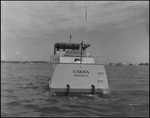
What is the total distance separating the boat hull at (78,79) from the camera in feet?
36.4

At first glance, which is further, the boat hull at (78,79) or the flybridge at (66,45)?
the flybridge at (66,45)

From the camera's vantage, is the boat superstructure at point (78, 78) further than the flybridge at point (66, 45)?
No

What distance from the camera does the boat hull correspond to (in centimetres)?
1109

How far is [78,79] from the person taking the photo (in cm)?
1128

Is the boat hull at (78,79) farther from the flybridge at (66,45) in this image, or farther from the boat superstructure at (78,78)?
the flybridge at (66,45)

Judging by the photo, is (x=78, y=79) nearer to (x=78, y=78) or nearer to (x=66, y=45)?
(x=78, y=78)

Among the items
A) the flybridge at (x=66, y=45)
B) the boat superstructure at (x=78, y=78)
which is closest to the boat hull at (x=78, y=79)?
the boat superstructure at (x=78, y=78)

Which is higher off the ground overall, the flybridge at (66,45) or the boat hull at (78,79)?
the flybridge at (66,45)

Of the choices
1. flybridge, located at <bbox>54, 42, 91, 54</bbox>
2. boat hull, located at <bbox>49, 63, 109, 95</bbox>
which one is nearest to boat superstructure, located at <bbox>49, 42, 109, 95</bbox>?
boat hull, located at <bbox>49, 63, 109, 95</bbox>

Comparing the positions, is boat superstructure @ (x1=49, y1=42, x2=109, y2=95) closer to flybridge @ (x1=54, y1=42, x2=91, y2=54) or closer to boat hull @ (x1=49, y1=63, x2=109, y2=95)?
boat hull @ (x1=49, y1=63, x2=109, y2=95)

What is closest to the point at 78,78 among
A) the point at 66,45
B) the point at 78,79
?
the point at 78,79

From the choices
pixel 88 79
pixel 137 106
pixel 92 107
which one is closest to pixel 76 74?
pixel 88 79

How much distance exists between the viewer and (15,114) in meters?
7.54

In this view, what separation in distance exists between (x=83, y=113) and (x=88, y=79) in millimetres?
3648
